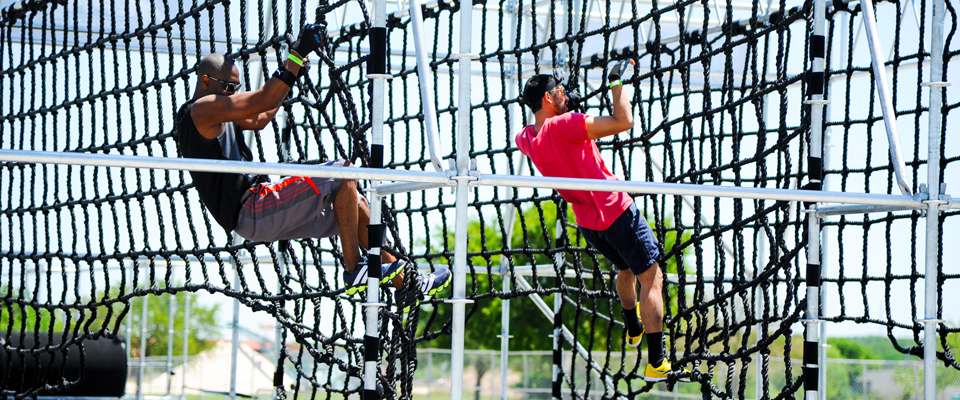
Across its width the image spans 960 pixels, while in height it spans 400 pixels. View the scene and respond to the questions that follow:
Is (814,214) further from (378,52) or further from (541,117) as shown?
(378,52)

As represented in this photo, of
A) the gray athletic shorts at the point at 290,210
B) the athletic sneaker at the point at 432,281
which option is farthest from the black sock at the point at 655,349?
the gray athletic shorts at the point at 290,210

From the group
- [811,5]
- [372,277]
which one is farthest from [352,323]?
[811,5]

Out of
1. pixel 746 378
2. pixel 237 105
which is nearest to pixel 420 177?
pixel 237 105

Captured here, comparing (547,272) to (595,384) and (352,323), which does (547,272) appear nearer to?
(352,323)

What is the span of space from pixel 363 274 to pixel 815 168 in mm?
1440

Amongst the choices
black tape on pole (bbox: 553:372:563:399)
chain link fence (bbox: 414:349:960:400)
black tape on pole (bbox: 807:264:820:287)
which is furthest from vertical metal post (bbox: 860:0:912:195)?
chain link fence (bbox: 414:349:960:400)

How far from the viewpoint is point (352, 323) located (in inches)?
195

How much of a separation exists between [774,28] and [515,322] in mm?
19601

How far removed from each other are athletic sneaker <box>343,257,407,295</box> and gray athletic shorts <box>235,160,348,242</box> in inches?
6.8

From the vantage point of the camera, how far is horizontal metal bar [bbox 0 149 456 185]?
2.43 m

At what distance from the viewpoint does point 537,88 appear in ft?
12.1

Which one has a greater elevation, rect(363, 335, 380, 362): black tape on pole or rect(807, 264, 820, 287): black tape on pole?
rect(807, 264, 820, 287): black tape on pole

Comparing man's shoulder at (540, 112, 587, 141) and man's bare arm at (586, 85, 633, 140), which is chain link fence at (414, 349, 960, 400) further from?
man's bare arm at (586, 85, 633, 140)

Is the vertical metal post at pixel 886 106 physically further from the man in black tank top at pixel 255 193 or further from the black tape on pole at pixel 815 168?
the man in black tank top at pixel 255 193
